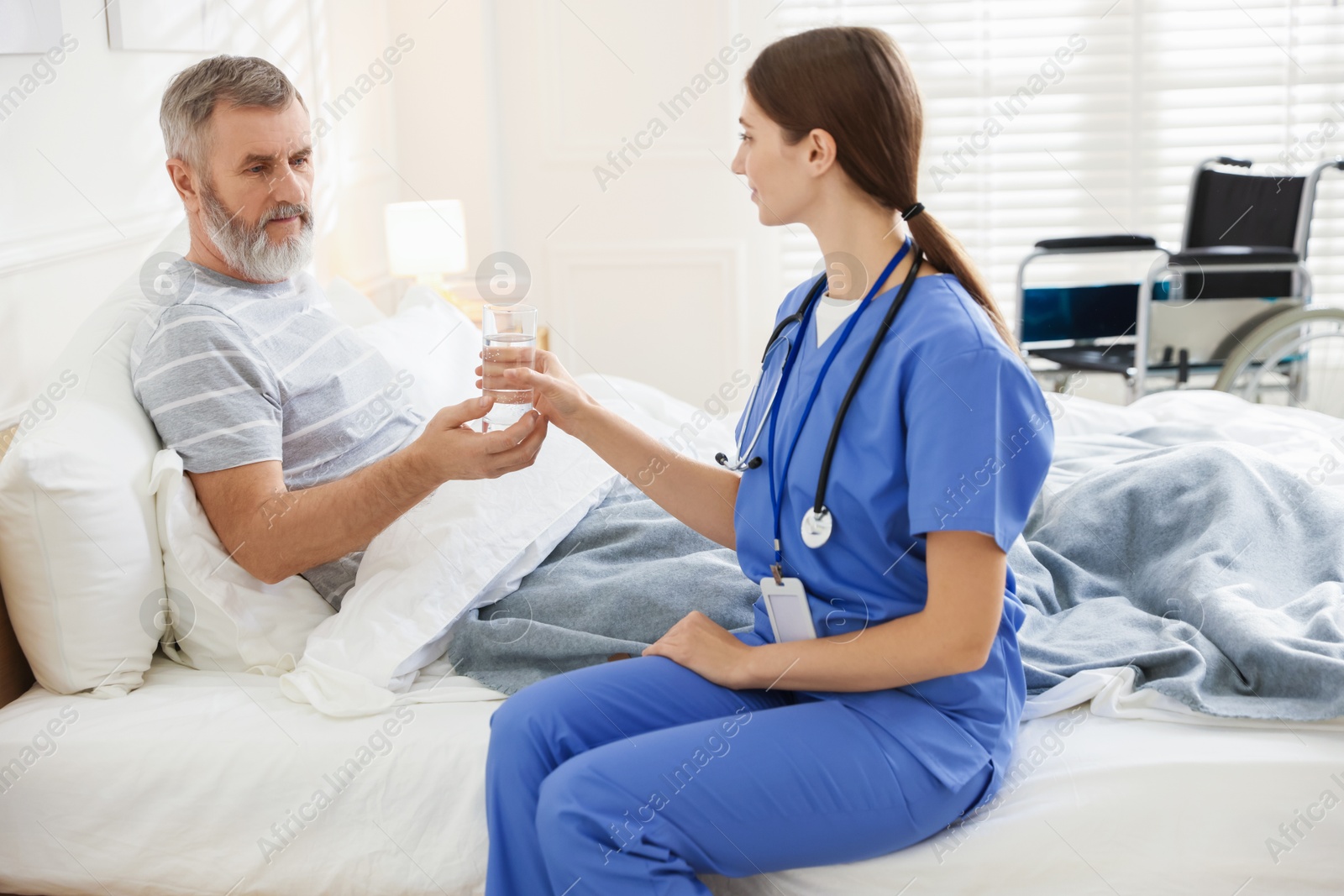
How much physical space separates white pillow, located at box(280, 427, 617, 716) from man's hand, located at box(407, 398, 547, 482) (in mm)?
130

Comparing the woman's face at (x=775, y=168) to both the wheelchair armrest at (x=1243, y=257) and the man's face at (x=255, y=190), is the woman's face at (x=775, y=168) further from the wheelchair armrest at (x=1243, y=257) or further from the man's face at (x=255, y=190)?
the wheelchair armrest at (x=1243, y=257)

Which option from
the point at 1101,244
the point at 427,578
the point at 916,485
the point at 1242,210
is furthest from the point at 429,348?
the point at 1242,210

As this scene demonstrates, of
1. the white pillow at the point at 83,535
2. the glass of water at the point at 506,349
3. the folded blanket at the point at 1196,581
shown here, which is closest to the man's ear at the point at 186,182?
the white pillow at the point at 83,535

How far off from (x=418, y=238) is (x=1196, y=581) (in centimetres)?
247

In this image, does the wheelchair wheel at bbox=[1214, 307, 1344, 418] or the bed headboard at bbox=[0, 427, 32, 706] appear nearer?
the bed headboard at bbox=[0, 427, 32, 706]

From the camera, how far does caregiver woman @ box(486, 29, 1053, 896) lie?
1.12 m

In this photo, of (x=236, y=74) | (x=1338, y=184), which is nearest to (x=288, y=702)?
(x=236, y=74)

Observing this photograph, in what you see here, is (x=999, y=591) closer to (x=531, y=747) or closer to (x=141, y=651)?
(x=531, y=747)

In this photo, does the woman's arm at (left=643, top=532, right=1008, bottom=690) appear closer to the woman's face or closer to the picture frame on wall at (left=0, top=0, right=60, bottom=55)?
the woman's face

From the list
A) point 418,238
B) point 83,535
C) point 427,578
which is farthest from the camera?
point 418,238

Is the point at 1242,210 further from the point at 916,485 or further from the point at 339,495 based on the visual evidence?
the point at 339,495

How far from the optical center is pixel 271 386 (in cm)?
151

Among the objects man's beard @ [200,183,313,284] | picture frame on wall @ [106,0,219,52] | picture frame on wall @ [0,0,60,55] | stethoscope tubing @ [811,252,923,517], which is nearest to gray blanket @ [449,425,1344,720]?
stethoscope tubing @ [811,252,923,517]

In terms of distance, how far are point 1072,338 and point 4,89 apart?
9.79 feet
